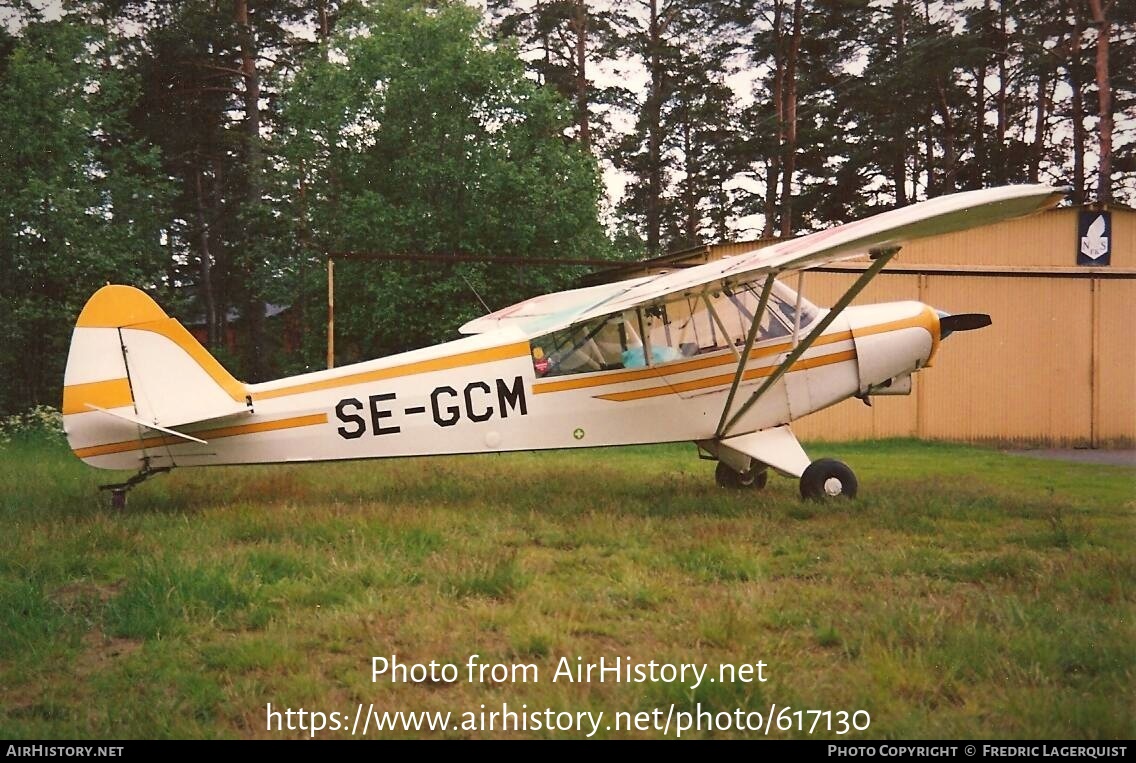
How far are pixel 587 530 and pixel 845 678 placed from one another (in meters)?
3.11

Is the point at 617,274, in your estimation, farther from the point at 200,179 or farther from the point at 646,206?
the point at 200,179

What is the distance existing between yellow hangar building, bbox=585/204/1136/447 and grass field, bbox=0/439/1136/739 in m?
7.19

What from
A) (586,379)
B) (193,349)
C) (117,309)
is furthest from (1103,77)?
(117,309)

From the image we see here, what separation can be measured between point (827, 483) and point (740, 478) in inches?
48.7

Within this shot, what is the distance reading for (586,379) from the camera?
24.6 feet

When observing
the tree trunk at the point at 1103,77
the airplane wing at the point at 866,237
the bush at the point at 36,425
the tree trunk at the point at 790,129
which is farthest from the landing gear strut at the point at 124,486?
the tree trunk at the point at 790,129

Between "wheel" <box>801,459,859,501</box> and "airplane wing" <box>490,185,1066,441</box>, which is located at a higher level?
"airplane wing" <box>490,185,1066,441</box>

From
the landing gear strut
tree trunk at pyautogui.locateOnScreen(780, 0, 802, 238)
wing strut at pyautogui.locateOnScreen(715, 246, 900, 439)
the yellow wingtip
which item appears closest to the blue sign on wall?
tree trunk at pyautogui.locateOnScreen(780, 0, 802, 238)

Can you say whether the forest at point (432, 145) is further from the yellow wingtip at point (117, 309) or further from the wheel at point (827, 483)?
the wheel at point (827, 483)

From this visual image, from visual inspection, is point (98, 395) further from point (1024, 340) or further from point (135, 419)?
point (1024, 340)

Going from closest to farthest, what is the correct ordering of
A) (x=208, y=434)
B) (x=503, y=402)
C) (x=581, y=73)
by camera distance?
(x=208, y=434) < (x=503, y=402) < (x=581, y=73)

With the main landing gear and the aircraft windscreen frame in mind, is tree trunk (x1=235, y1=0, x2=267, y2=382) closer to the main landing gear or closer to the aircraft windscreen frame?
the aircraft windscreen frame

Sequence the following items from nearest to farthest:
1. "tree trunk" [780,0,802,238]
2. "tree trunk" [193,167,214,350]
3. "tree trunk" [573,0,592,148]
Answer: "tree trunk" [573,0,592,148] → "tree trunk" [193,167,214,350] → "tree trunk" [780,0,802,238]

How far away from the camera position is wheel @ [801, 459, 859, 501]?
734 cm
